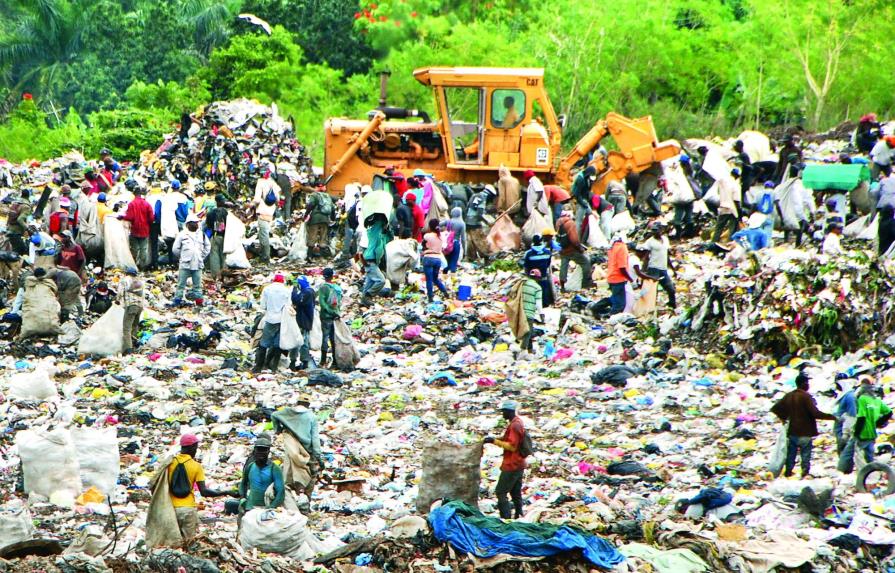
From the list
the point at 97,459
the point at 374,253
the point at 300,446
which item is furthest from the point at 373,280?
the point at 300,446

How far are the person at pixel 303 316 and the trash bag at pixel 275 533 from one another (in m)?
5.42

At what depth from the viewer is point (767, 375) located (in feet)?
44.4

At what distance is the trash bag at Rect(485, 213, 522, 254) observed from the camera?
19.2 meters

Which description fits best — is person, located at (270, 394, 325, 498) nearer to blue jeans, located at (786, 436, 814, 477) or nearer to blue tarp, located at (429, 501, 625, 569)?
blue tarp, located at (429, 501, 625, 569)

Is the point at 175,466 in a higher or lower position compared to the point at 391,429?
higher

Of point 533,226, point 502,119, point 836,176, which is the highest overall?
point 502,119

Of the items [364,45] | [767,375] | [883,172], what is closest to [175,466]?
[767,375]

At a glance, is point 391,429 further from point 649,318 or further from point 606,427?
point 649,318

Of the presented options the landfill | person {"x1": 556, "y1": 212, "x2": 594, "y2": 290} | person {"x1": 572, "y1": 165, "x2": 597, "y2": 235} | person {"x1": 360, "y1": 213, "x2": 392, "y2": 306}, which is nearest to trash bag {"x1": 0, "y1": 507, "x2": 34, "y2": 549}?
the landfill

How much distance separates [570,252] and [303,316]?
13.2 ft

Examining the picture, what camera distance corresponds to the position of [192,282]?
17.1m

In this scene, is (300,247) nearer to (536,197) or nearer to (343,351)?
(536,197)

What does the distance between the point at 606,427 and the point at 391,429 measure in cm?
204

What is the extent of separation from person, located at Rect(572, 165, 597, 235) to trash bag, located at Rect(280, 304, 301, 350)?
5.94 meters
